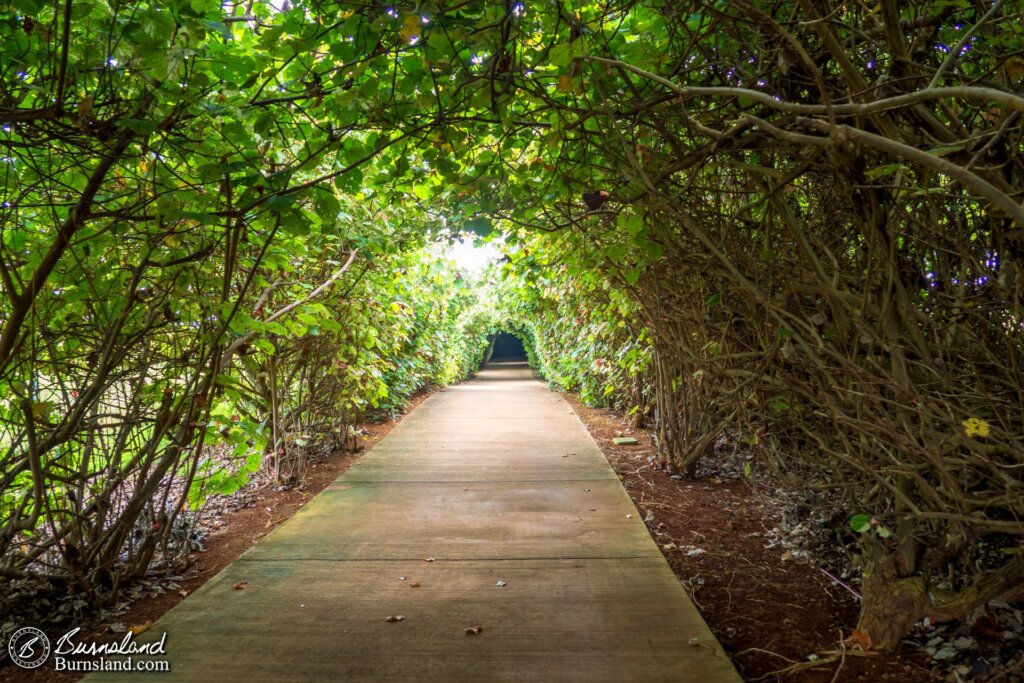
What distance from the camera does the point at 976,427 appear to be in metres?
1.90

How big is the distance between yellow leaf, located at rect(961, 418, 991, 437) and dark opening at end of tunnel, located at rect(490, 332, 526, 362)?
43.0m

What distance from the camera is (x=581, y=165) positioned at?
10.7 feet

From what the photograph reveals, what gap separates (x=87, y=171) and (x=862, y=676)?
3.86 m

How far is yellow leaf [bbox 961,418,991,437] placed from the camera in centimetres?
188

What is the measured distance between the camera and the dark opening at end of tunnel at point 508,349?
1800 inches

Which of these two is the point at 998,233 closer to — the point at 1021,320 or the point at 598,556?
the point at 1021,320

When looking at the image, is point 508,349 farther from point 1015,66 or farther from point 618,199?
point 1015,66

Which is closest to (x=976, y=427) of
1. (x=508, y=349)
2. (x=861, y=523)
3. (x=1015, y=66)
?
(x=861, y=523)

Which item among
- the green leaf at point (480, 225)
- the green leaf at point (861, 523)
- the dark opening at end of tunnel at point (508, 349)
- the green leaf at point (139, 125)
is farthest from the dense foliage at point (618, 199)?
the dark opening at end of tunnel at point (508, 349)

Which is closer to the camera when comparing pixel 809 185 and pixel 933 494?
pixel 933 494

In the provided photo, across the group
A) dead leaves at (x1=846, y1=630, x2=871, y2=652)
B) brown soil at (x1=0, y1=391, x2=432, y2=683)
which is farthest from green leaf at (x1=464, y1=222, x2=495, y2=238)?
dead leaves at (x1=846, y1=630, x2=871, y2=652)

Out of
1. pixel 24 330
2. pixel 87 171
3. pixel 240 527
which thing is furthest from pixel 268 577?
pixel 87 171

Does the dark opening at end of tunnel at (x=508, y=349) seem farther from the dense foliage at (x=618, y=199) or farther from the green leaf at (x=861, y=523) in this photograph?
the green leaf at (x=861, y=523)

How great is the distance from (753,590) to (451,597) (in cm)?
165
